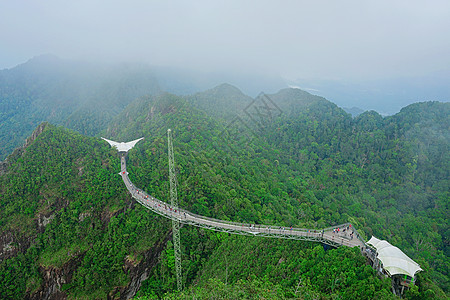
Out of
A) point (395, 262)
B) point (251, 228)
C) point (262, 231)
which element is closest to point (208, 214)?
point (251, 228)

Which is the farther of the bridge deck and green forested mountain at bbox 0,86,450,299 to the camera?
the bridge deck

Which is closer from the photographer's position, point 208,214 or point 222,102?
point 208,214

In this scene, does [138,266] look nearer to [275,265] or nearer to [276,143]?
[275,265]

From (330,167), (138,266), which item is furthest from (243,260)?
(330,167)

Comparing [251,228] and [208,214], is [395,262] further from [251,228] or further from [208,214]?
[208,214]

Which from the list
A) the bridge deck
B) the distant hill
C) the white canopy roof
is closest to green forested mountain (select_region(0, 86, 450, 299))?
the white canopy roof

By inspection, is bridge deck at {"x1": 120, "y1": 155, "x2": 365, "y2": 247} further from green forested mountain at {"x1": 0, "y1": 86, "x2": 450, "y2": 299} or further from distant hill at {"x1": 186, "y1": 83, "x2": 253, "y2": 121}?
distant hill at {"x1": 186, "y1": 83, "x2": 253, "y2": 121}
